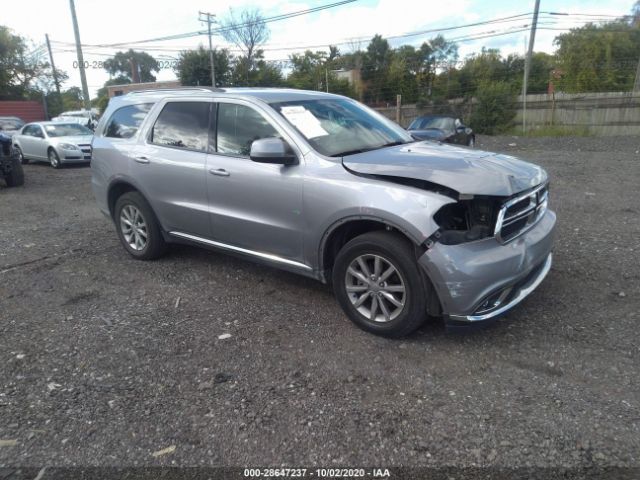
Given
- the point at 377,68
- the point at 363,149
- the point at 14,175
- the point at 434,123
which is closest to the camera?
the point at 363,149

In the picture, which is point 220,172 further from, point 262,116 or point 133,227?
point 133,227

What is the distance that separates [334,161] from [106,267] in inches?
124

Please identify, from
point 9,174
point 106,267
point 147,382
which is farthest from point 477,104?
point 147,382

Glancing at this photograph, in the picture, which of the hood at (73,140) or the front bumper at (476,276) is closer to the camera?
→ the front bumper at (476,276)

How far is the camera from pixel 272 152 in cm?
364

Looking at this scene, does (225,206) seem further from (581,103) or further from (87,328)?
(581,103)

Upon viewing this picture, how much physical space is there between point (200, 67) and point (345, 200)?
41217 millimetres

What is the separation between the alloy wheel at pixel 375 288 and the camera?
11.1ft

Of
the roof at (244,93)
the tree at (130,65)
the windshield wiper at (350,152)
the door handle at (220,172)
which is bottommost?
the door handle at (220,172)

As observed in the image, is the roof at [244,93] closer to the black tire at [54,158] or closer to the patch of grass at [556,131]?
the black tire at [54,158]

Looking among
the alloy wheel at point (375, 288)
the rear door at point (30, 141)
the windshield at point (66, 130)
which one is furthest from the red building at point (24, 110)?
the alloy wheel at point (375, 288)

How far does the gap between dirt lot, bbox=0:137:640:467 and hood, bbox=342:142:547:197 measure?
1116mm

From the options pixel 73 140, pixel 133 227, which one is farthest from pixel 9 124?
pixel 133 227

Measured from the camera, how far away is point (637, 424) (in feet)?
8.46
